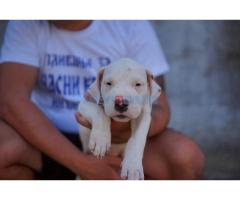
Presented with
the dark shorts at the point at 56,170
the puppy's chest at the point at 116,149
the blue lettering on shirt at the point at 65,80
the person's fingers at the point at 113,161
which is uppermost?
the blue lettering on shirt at the point at 65,80

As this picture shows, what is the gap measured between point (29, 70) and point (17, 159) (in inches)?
12.3

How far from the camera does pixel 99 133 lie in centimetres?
188

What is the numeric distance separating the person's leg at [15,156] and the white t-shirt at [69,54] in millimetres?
148

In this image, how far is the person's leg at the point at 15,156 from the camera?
6.47ft

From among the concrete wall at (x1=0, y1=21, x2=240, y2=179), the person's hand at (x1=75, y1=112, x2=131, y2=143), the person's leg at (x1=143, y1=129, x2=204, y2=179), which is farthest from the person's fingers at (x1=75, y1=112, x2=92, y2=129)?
the concrete wall at (x1=0, y1=21, x2=240, y2=179)

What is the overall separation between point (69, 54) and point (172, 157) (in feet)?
1.69

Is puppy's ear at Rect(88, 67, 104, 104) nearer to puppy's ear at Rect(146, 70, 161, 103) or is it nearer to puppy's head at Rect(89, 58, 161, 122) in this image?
puppy's head at Rect(89, 58, 161, 122)

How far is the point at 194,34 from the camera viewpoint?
7.64 feet

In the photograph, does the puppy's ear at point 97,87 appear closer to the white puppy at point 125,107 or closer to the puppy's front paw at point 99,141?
the white puppy at point 125,107

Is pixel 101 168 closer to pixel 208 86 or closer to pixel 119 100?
pixel 119 100

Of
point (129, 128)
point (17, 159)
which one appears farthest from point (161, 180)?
point (17, 159)

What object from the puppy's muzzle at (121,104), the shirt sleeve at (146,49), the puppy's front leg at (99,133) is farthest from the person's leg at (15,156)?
the shirt sleeve at (146,49)

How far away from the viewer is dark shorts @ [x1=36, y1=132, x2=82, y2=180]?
2112 millimetres
